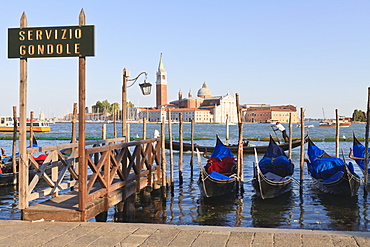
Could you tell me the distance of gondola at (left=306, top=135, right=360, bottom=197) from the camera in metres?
8.35

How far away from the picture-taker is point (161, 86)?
108 metres

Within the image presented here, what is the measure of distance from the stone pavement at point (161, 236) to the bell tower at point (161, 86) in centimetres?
10441

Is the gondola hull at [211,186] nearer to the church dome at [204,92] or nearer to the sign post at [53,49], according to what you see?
the sign post at [53,49]

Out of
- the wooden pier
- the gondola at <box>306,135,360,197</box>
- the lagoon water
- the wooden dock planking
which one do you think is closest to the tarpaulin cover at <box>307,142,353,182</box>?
the gondola at <box>306,135,360,197</box>

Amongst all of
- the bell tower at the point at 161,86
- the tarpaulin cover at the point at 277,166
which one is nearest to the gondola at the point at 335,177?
the tarpaulin cover at the point at 277,166

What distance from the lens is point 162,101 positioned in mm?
108562

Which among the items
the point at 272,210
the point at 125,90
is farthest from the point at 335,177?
the point at 125,90

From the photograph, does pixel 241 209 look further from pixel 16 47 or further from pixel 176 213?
pixel 16 47

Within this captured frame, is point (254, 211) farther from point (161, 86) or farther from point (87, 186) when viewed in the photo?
point (161, 86)

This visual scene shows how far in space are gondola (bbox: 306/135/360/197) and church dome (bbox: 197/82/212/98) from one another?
112327 millimetres

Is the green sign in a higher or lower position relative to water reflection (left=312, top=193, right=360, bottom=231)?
higher

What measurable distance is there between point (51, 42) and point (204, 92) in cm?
11846

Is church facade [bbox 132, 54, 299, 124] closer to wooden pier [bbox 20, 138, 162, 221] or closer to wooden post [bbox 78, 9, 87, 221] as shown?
Result: wooden pier [bbox 20, 138, 162, 221]

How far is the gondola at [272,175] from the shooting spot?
26.8ft
